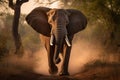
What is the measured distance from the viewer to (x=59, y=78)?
1510cm

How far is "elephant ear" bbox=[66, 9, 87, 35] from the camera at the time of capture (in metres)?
18.1

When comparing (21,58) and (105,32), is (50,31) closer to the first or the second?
(21,58)

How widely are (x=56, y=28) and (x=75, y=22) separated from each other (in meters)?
2.06

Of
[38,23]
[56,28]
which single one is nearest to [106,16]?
[38,23]

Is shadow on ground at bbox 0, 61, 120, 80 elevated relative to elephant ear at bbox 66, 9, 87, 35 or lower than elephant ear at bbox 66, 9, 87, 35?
lower

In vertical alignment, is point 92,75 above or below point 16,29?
above

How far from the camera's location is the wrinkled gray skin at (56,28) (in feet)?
54.2

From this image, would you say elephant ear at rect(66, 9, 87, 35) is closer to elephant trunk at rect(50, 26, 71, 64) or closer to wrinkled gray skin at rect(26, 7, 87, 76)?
wrinkled gray skin at rect(26, 7, 87, 76)

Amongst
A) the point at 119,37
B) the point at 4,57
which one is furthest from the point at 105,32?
the point at 4,57

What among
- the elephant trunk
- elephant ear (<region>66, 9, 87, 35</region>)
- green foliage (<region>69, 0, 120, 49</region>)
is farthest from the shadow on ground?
green foliage (<region>69, 0, 120, 49</region>)

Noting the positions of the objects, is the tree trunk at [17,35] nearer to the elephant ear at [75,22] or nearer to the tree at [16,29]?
the tree at [16,29]

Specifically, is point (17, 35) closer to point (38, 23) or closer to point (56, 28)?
point (38, 23)

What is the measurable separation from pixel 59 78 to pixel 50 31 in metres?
3.24

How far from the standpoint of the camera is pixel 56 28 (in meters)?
16.5
